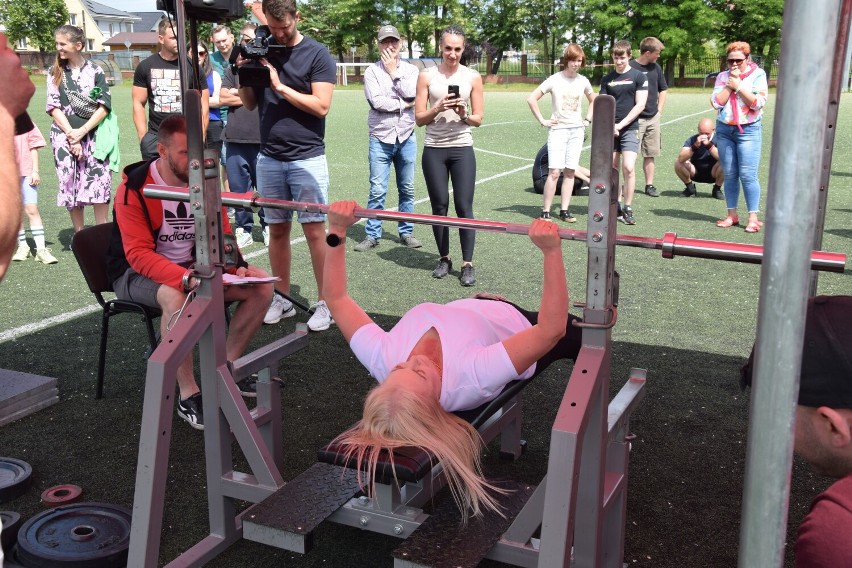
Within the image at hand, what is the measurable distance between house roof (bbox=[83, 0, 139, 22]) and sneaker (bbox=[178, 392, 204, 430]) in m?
106

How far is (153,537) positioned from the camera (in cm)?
271

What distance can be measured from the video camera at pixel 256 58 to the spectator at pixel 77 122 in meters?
2.72

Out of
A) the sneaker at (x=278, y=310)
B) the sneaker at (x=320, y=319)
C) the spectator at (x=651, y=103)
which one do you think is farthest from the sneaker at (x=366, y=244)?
the spectator at (x=651, y=103)

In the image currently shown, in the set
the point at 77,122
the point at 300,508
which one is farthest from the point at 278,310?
the point at 300,508

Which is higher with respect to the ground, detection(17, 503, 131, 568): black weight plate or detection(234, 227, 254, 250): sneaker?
detection(234, 227, 254, 250): sneaker

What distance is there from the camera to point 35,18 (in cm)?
6956

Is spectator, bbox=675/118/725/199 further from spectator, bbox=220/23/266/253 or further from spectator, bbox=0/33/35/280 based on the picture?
spectator, bbox=0/33/35/280

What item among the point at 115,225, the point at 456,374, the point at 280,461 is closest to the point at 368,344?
the point at 456,374

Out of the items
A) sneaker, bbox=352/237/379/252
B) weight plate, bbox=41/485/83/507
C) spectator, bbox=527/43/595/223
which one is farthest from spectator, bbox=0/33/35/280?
spectator, bbox=527/43/595/223

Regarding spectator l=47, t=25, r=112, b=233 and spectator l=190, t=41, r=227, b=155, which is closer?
spectator l=47, t=25, r=112, b=233

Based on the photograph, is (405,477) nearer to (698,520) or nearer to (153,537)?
(153,537)

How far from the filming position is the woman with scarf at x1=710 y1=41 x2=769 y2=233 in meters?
7.97

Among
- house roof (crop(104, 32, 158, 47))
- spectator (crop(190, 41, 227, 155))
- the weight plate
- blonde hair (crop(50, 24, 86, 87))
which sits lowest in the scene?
the weight plate

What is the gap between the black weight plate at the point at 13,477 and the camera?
11.2ft
